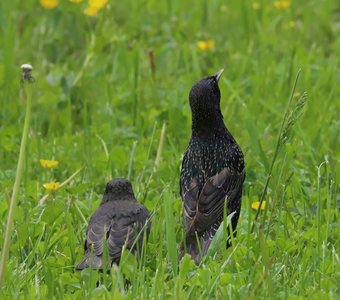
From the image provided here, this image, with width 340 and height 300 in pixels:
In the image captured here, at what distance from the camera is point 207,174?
6.17m

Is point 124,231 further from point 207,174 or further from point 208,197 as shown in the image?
point 207,174

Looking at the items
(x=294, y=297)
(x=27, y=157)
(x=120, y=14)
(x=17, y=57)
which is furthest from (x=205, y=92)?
(x=120, y=14)

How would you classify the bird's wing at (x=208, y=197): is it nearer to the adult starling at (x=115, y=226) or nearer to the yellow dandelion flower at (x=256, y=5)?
the adult starling at (x=115, y=226)

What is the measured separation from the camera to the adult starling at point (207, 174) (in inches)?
231

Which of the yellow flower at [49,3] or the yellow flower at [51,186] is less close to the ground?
the yellow flower at [49,3]

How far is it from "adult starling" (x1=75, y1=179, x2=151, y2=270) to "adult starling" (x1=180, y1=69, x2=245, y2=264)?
263 millimetres

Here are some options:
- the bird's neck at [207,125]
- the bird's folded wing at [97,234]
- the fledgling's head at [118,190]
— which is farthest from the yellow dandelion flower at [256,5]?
→ the bird's folded wing at [97,234]

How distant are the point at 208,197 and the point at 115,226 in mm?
557

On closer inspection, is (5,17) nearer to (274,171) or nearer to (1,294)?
(274,171)

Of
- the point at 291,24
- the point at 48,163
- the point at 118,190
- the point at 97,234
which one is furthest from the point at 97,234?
the point at 291,24

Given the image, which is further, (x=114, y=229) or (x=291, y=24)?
(x=291, y=24)

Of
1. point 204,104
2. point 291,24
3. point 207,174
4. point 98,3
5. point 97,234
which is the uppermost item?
point 98,3

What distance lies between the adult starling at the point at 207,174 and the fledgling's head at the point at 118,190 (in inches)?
11.5

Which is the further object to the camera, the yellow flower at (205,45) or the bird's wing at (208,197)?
the yellow flower at (205,45)
